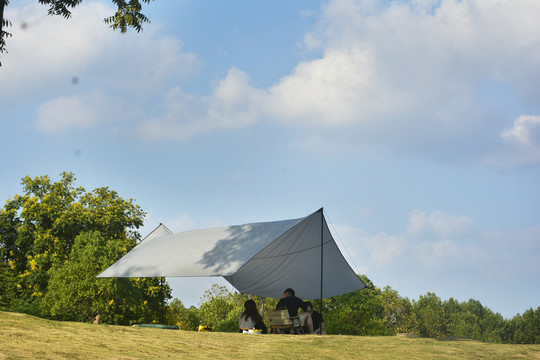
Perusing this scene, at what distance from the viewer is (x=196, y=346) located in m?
6.62

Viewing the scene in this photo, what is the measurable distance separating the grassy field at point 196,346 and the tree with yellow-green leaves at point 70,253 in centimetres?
1497

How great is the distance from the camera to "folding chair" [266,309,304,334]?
32.2 feet

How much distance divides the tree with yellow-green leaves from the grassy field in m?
15.0

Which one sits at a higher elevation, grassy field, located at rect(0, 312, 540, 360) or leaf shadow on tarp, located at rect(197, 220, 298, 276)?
leaf shadow on tarp, located at rect(197, 220, 298, 276)

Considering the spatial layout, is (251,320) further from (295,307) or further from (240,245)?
(240,245)

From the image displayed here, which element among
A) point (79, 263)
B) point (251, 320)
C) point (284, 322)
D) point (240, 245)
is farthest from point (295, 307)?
point (79, 263)

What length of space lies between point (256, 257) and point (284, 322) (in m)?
3.09

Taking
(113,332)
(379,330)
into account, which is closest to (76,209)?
(379,330)

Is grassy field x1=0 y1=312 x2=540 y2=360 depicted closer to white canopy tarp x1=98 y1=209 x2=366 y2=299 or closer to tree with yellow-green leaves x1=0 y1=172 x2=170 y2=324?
white canopy tarp x1=98 y1=209 x2=366 y2=299

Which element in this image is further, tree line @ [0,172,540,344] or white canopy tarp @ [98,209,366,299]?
tree line @ [0,172,540,344]

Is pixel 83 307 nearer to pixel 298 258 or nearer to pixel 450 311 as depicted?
pixel 298 258

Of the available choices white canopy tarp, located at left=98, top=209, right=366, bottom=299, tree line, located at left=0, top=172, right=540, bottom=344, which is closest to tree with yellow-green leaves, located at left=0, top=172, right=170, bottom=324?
tree line, located at left=0, top=172, right=540, bottom=344

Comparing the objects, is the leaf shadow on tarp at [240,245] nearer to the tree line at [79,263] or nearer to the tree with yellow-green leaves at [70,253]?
the tree line at [79,263]

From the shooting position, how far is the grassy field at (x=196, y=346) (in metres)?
5.52
